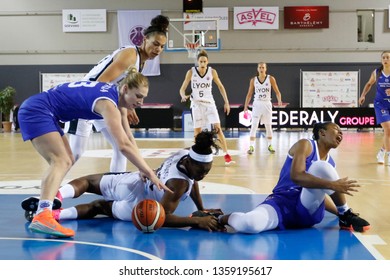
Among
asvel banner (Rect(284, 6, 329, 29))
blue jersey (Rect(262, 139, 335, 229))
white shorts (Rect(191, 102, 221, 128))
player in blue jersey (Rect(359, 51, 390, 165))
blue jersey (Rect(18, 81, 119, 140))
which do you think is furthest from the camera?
asvel banner (Rect(284, 6, 329, 29))

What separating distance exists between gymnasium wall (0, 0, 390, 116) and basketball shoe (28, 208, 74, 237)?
18083 mm

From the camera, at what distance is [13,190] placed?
6516 mm

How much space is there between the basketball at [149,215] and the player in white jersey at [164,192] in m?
0.10

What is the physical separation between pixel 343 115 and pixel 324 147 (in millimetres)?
15057

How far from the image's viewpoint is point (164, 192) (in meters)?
4.36

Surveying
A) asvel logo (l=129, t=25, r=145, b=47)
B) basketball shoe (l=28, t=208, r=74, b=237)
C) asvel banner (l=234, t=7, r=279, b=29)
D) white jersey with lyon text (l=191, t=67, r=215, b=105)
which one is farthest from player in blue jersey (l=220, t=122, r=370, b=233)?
asvel logo (l=129, t=25, r=145, b=47)

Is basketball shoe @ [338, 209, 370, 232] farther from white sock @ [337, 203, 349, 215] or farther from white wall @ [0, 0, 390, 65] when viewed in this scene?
white wall @ [0, 0, 390, 65]

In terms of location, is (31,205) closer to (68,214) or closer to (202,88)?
(68,214)

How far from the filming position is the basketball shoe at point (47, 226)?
4.09 meters

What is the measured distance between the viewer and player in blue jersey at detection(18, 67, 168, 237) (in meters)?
4.13

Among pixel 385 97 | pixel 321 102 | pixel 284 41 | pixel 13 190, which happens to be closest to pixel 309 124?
pixel 321 102

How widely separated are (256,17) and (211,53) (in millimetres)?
2246

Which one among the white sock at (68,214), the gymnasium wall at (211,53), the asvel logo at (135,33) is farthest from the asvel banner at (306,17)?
A: the white sock at (68,214)

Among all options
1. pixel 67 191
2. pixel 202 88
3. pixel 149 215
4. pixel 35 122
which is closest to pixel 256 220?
pixel 149 215
